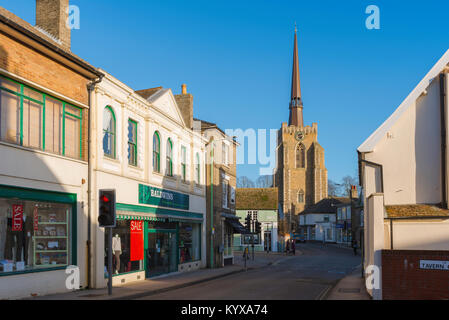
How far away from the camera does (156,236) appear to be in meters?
23.8

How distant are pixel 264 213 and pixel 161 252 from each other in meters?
35.6

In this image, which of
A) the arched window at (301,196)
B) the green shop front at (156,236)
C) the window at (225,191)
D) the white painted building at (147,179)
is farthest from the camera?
the arched window at (301,196)

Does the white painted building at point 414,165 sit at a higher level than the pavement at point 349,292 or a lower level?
higher

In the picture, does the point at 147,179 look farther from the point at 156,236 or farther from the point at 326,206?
the point at 326,206

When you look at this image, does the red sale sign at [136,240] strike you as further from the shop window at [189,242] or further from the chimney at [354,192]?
the chimney at [354,192]

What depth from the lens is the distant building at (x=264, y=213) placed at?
5881 cm

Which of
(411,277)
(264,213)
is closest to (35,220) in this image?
(411,277)

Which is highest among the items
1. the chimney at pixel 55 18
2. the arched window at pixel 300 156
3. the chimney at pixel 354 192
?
the arched window at pixel 300 156

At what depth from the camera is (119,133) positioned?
20.5m

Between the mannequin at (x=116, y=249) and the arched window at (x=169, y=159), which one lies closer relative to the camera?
the mannequin at (x=116, y=249)

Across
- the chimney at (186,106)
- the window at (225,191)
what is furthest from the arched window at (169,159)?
the window at (225,191)

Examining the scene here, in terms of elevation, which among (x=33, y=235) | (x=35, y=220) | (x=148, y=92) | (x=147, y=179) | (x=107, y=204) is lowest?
(x=33, y=235)
